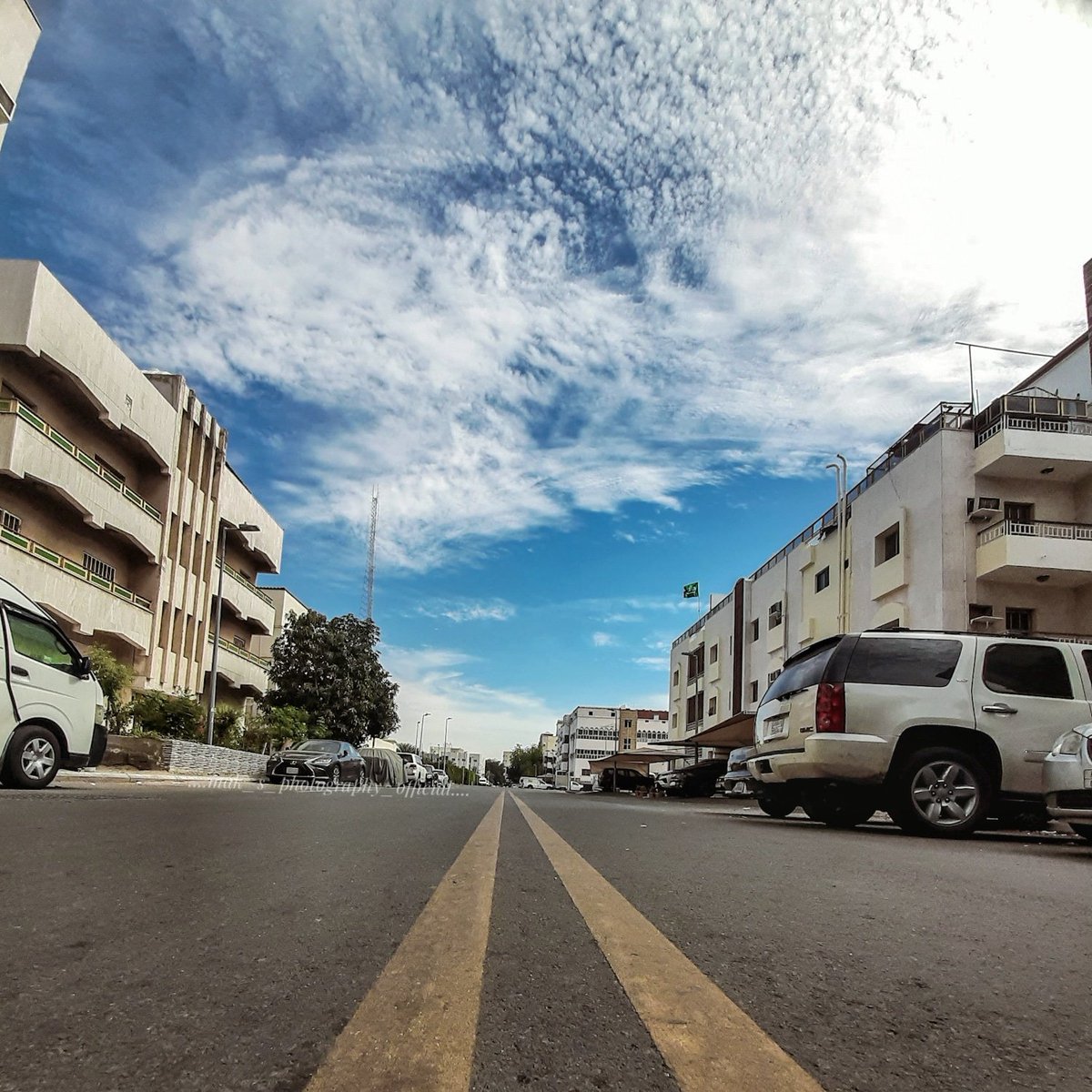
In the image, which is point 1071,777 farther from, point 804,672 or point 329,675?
point 329,675

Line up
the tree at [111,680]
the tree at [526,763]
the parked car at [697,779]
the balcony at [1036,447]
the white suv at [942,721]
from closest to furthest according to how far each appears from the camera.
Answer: the white suv at [942,721]
the tree at [111,680]
the balcony at [1036,447]
the parked car at [697,779]
the tree at [526,763]

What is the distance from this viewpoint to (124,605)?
3142 cm

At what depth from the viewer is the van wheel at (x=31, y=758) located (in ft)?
36.6

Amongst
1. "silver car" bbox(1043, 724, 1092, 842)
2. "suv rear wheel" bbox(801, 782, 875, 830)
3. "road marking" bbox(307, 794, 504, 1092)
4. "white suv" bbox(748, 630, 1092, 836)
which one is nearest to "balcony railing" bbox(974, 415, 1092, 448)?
"suv rear wheel" bbox(801, 782, 875, 830)

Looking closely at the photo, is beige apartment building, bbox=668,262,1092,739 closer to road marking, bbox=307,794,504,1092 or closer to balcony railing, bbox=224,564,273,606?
road marking, bbox=307,794,504,1092

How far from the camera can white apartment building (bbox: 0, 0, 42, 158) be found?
2064cm

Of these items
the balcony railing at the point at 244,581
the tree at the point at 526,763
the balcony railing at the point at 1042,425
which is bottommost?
the tree at the point at 526,763

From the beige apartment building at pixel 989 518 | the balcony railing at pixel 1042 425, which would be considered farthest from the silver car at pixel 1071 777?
the balcony railing at pixel 1042 425

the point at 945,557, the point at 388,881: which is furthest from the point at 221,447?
the point at 388,881

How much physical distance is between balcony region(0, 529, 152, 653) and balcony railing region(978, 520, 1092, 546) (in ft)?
82.6

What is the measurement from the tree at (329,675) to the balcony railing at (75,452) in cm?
1274

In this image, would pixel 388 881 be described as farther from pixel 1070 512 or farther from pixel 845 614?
pixel 845 614

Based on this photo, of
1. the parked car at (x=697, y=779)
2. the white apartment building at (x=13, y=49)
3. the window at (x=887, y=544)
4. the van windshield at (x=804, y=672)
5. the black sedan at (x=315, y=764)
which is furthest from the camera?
the parked car at (x=697, y=779)

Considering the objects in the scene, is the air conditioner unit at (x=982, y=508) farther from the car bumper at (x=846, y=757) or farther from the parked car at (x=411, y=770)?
the parked car at (x=411, y=770)
